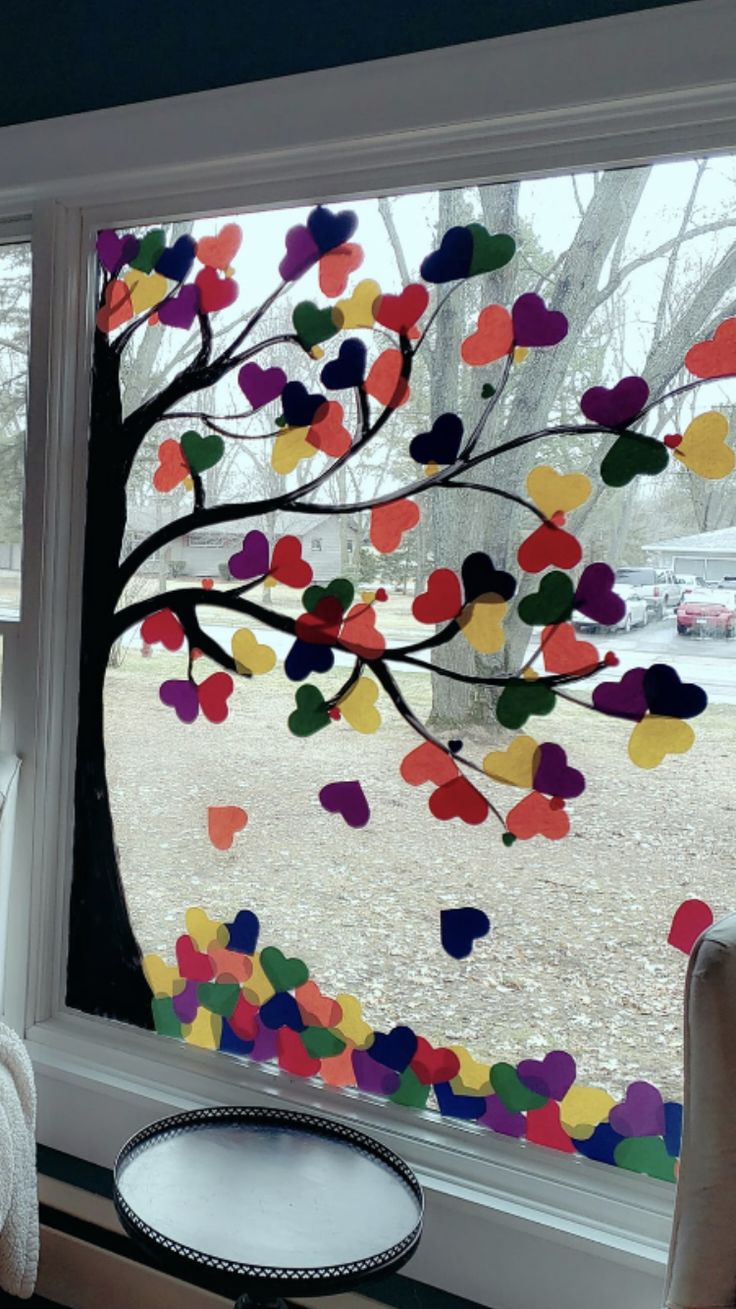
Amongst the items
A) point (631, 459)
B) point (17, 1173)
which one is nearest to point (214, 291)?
point (631, 459)

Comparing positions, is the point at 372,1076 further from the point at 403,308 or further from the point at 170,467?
the point at 403,308

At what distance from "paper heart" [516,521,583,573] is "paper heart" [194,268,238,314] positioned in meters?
0.78

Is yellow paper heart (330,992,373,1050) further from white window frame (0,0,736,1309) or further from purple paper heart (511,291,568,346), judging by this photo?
purple paper heart (511,291,568,346)

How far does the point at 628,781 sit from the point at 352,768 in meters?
0.51

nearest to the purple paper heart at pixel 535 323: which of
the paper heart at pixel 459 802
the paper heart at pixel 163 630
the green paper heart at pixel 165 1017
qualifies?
the paper heart at pixel 459 802

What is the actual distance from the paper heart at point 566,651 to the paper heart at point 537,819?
220mm

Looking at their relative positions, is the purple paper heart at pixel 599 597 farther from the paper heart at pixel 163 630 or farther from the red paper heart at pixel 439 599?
the paper heart at pixel 163 630

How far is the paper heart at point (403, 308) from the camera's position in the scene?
2027 millimetres

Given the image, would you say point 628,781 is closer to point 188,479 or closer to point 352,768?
point 352,768

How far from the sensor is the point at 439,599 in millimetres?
2031

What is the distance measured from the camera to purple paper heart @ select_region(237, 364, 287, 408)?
2174 millimetres

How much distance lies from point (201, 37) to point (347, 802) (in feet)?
4.72

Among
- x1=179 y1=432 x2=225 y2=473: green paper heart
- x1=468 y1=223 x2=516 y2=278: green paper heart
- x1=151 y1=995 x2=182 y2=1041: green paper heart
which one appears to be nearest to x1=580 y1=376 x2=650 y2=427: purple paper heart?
x1=468 y1=223 x2=516 y2=278: green paper heart

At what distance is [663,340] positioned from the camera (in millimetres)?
1836
